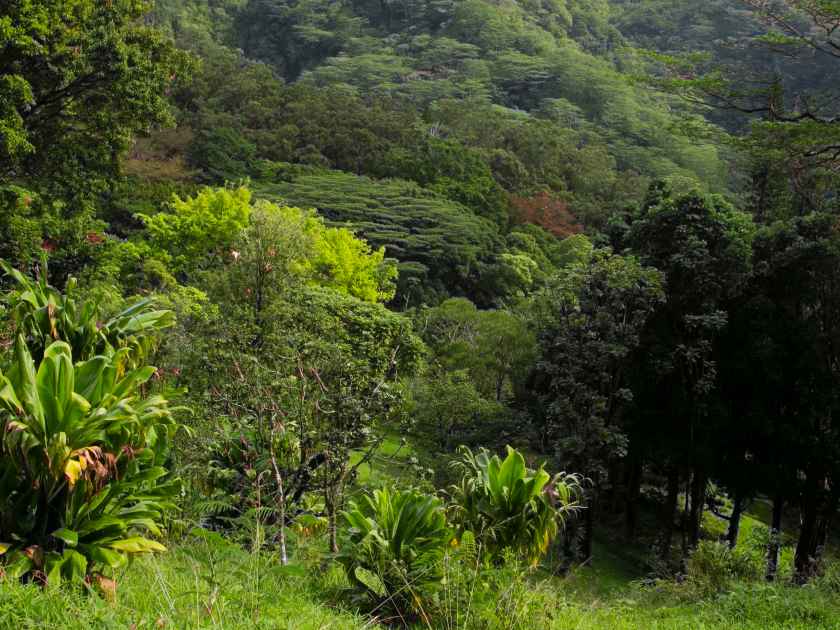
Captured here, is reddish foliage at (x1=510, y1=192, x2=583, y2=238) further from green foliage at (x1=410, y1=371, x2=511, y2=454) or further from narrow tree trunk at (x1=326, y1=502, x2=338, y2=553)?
narrow tree trunk at (x1=326, y1=502, x2=338, y2=553)

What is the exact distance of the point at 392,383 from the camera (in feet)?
28.6

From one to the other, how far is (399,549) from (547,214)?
40545mm

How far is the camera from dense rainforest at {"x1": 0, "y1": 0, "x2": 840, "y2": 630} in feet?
14.7

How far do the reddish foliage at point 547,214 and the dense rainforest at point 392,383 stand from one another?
530 centimetres

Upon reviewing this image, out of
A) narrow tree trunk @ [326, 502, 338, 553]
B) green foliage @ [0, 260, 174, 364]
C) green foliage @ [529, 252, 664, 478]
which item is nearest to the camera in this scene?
green foliage @ [0, 260, 174, 364]

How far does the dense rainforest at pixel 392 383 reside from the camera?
14.7ft

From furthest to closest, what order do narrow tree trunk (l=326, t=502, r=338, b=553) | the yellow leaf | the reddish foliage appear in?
the reddish foliage < narrow tree trunk (l=326, t=502, r=338, b=553) < the yellow leaf

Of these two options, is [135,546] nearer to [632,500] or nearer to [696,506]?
[696,506]

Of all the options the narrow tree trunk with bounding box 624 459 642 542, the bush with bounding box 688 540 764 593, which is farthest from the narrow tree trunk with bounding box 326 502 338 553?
the narrow tree trunk with bounding box 624 459 642 542

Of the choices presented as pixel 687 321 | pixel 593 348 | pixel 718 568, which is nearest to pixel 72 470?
pixel 718 568

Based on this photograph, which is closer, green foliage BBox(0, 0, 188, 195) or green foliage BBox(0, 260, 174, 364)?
green foliage BBox(0, 260, 174, 364)

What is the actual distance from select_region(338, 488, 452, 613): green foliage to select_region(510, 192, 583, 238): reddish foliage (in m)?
39.4

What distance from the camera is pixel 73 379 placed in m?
4.40

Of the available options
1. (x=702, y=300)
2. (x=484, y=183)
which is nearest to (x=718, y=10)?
Answer: (x=484, y=183)
